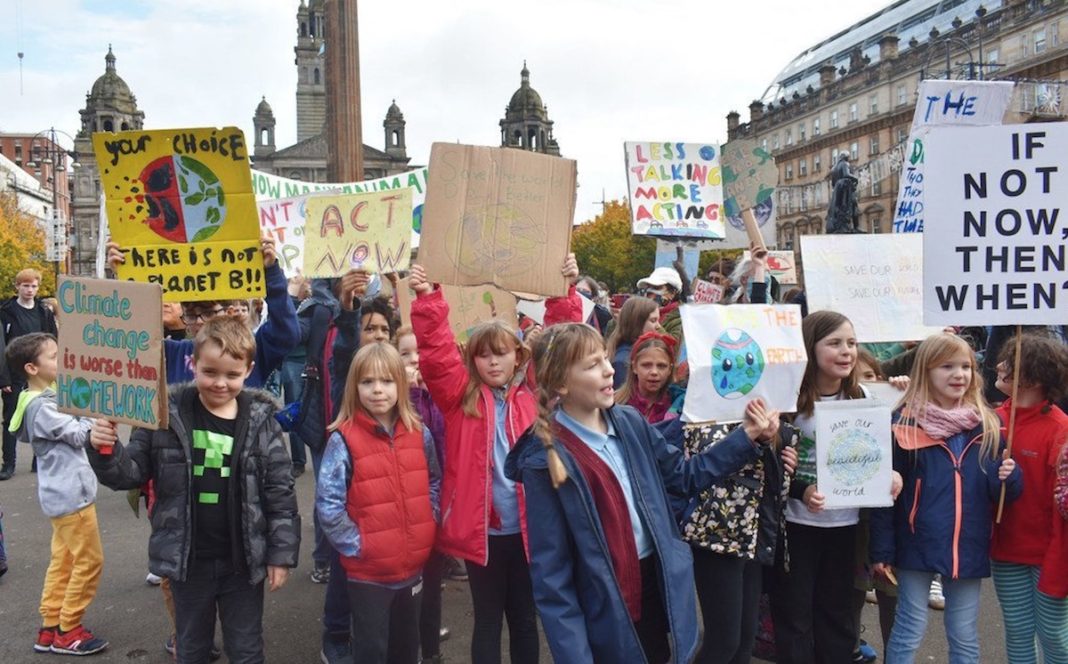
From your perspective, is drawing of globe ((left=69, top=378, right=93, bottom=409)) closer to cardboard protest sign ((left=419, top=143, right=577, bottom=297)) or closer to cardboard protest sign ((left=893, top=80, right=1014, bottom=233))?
cardboard protest sign ((left=419, top=143, right=577, bottom=297))

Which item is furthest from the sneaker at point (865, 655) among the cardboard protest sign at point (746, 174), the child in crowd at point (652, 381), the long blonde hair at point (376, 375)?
the cardboard protest sign at point (746, 174)

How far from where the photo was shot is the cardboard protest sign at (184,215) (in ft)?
12.9

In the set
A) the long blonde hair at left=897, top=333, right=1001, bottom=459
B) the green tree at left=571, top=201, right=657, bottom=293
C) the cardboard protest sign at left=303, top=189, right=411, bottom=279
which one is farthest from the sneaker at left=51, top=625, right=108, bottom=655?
the green tree at left=571, top=201, right=657, bottom=293

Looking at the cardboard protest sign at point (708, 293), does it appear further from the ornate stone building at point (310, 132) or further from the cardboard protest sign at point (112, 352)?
the ornate stone building at point (310, 132)

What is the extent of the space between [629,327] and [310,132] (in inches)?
3450

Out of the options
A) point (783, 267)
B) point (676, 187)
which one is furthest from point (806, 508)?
point (783, 267)

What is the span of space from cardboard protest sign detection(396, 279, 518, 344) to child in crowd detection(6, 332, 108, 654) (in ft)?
6.03

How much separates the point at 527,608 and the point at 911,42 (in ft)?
183

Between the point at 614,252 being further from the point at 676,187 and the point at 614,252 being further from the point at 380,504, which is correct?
the point at 380,504

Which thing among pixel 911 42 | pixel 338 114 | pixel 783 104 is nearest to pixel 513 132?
pixel 783 104

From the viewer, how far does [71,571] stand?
440 centimetres

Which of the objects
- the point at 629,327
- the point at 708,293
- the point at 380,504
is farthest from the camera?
the point at 708,293

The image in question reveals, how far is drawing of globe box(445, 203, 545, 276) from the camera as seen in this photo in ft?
14.0

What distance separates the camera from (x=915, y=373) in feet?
12.0
